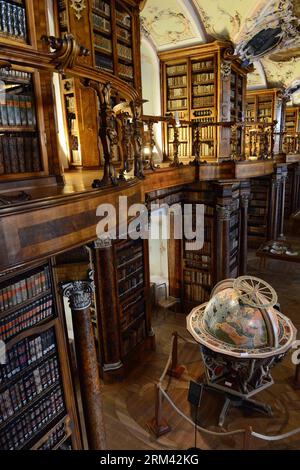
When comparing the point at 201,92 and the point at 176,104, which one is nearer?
the point at 201,92

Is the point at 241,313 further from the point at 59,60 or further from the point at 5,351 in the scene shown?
the point at 59,60

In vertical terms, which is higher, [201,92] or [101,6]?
[101,6]

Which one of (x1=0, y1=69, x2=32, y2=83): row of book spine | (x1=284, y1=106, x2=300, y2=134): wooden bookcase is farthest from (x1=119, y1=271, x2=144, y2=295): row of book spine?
(x1=284, y1=106, x2=300, y2=134): wooden bookcase

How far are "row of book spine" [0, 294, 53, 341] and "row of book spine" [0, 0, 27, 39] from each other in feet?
Result: 8.98

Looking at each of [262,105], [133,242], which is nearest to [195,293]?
[133,242]

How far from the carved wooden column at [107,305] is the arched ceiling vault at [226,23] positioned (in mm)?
4837

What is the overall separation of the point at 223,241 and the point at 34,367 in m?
4.73

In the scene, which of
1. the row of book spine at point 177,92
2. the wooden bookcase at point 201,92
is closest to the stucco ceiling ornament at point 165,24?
the wooden bookcase at point 201,92

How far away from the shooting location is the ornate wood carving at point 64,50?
76.0 inches

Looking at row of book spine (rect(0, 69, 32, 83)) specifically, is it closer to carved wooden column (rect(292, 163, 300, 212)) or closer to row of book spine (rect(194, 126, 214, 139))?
row of book spine (rect(194, 126, 214, 139))

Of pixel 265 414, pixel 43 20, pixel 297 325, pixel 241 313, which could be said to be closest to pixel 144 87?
pixel 43 20

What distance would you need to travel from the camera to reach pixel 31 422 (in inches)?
A: 131

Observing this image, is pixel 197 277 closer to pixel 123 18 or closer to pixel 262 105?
pixel 123 18

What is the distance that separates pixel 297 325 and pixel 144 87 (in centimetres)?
643
